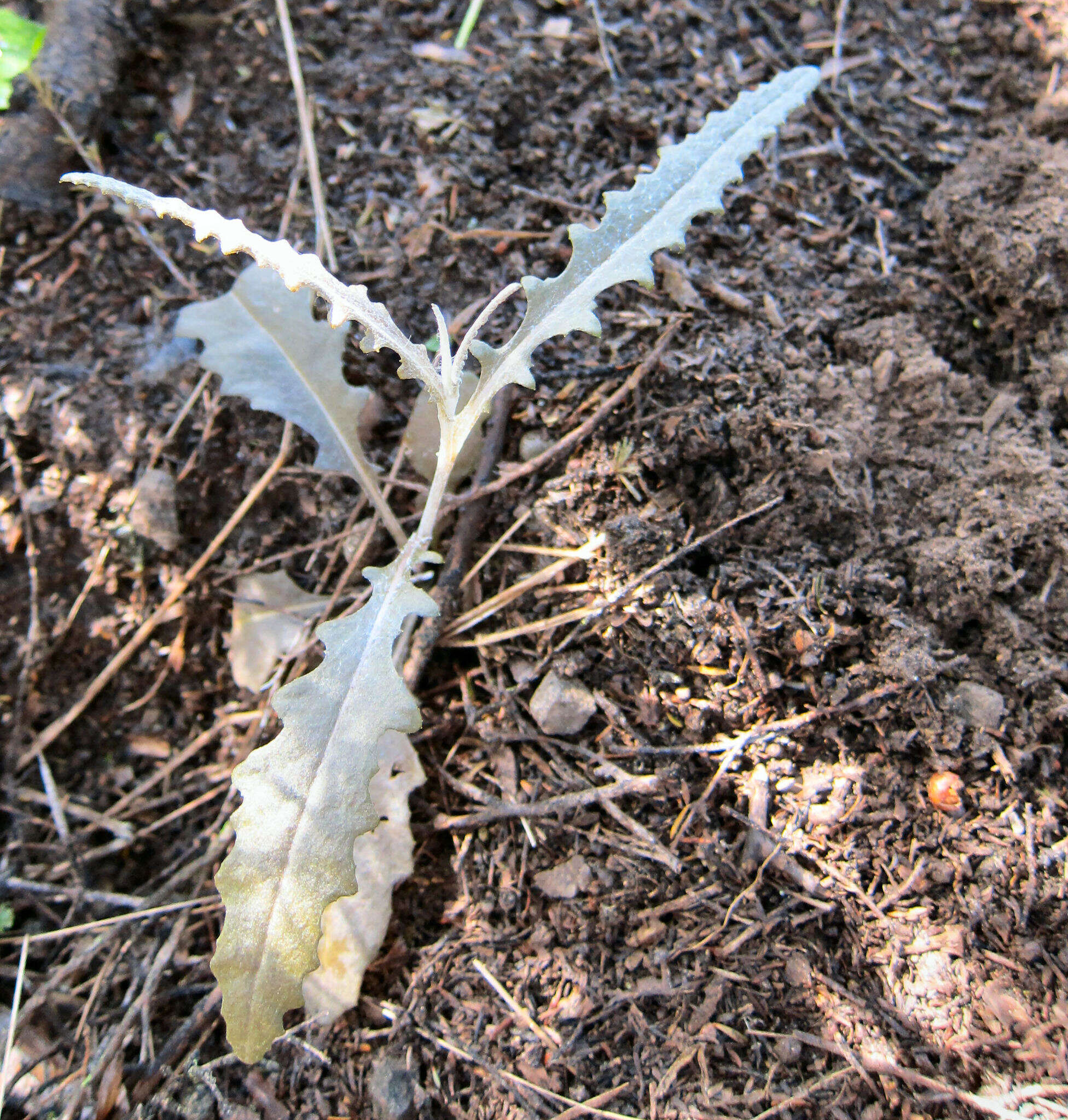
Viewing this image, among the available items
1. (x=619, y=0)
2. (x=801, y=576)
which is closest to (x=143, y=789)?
(x=801, y=576)

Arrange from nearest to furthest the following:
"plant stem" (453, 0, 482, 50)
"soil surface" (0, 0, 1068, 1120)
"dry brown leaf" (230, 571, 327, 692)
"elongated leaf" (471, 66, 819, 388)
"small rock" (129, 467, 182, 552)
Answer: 1. "soil surface" (0, 0, 1068, 1120)
2. "elongated leaf" (471, 66, 819, 388)
3. "dry brown leaf" (230, 571, 327, 692)
4. "small rock" (129, 467, 182, 552)
5. "plant stem" (453, 0, 482, 50)

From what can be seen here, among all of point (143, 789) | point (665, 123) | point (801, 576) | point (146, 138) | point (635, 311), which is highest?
point (146, 138)

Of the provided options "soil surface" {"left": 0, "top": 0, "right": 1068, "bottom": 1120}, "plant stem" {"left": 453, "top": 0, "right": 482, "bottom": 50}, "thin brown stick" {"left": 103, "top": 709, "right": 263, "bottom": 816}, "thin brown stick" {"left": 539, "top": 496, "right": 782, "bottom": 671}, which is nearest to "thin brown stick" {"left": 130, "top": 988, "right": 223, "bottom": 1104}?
"soil surface" {"left": 0, "top": 0, "right": 1068, "bottom": 1120}

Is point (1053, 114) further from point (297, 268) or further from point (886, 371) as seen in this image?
point (297, 268)

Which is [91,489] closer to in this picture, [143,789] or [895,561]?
[143,789]

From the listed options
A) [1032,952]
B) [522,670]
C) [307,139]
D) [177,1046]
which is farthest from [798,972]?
[307,139]

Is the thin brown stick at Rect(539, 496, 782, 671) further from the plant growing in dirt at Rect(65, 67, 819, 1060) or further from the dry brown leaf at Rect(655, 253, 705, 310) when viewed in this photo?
the dry brown leaf at Rect(655, 253, 705, 310)
